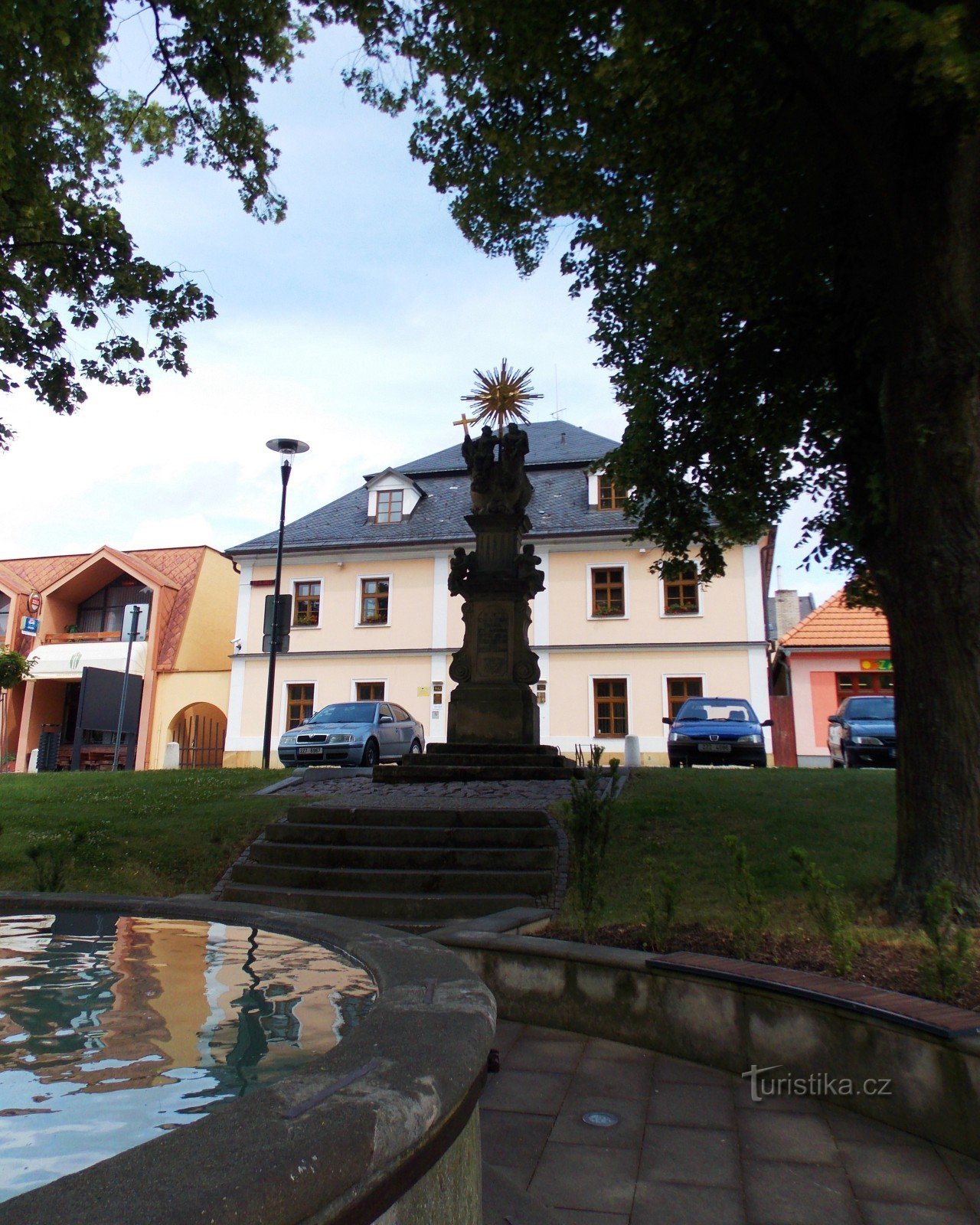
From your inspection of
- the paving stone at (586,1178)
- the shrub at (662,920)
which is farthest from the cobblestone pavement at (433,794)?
the paving stone at (586,1178)

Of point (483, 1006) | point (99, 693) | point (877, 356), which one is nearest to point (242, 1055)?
point (483, 1006)

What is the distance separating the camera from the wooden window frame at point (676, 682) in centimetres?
2800

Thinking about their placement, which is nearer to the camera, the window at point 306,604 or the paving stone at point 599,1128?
the paving stone at point 599,1128

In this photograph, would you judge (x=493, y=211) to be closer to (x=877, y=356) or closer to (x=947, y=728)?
(x=877, y=356)

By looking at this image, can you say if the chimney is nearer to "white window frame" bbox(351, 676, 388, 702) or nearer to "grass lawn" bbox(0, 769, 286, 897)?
"white window frame" bbox(351, 676, 388, 702)

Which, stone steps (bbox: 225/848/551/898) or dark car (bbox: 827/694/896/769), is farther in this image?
dark car (bbox: 827/694/896/769)

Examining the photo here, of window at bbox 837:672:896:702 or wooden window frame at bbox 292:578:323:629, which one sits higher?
wooden window frame at bbox 292:578:323:629

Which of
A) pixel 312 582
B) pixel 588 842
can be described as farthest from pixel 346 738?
pixel 312 582

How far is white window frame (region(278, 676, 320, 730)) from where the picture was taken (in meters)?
30.7

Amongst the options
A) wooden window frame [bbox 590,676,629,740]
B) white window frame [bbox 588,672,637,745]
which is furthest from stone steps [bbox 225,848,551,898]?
wooden window frame [bbox 590,676,629,740]

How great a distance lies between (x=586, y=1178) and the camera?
3.07m

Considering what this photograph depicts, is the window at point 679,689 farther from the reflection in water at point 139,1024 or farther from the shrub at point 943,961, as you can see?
the reflection in water at point 139,1024

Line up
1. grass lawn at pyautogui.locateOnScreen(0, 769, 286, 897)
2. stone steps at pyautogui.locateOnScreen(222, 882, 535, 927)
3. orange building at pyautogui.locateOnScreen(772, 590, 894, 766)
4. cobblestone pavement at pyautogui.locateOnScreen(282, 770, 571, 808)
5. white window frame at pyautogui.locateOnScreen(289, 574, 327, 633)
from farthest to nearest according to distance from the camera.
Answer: white window frame at pyautogui.locateOnScreen(289, 574, 327, 633) < orange building at pyautogui.locateOnScreen(772, 590, 894, 766) < cobblestone pavement at pyautogui.locateOnScreen(282, 770, 571, 808) < grass lawn at pyautogui.locateOnScreen(0, 769, 286, 897) < stone steps at pyautogui.locateOnScreen(222, 882, 535, 927)

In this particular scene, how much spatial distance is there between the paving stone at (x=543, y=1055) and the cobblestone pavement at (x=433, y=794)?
4.52m
